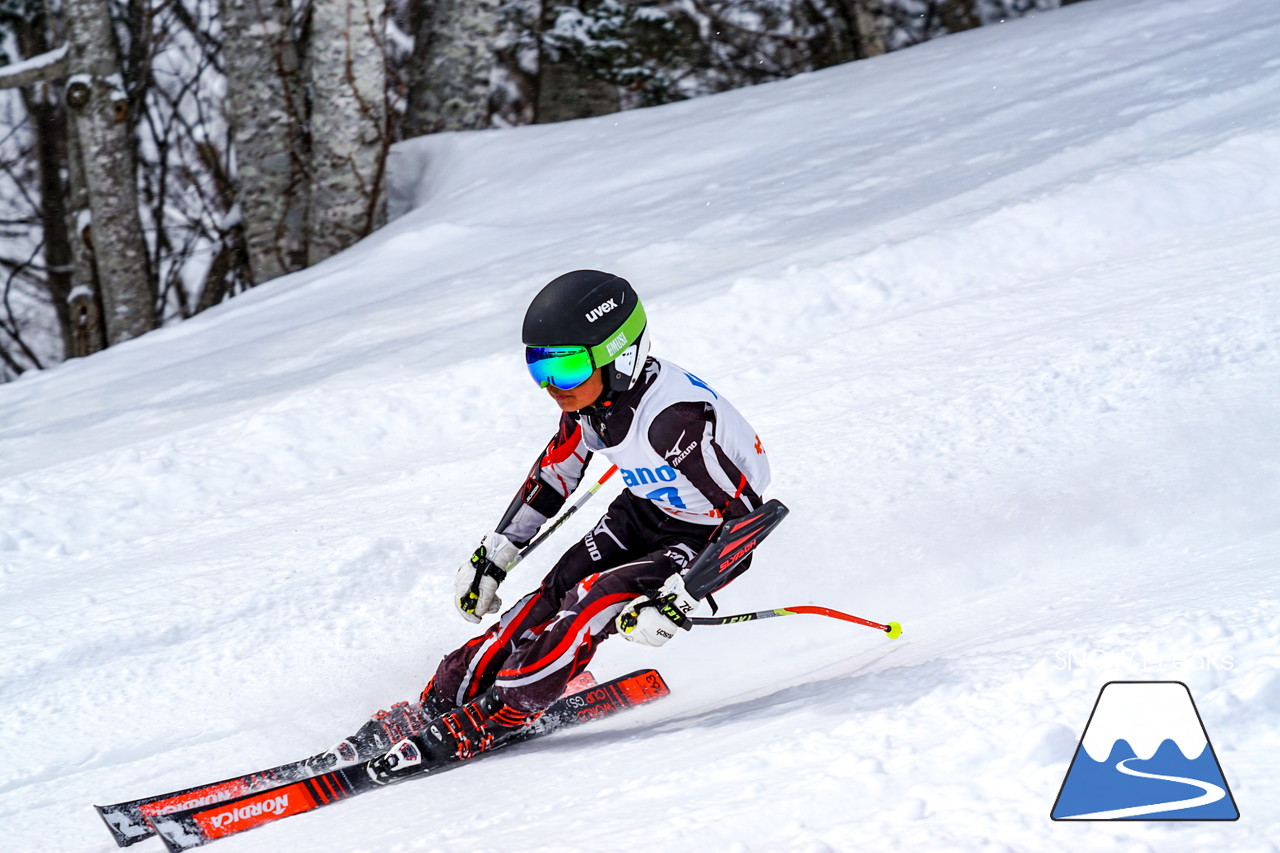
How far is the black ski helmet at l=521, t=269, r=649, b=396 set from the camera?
2.91 m

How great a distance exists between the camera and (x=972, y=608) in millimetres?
3525

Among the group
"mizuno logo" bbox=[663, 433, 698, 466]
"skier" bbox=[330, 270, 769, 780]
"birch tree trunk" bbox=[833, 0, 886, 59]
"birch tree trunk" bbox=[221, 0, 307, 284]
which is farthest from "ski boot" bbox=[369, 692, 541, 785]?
"birch tree trunk" bbox=[833, 0, 886, 59]

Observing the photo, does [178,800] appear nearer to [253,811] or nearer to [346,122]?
[253,811]

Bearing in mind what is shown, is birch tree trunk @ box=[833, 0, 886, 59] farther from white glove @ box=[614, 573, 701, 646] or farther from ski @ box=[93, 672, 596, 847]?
ski @ box=[93, 672, 596, 847]

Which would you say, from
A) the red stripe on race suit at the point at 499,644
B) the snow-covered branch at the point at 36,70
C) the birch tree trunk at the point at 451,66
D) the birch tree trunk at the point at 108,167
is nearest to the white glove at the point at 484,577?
the red stripe on race suit at the point at 499,644

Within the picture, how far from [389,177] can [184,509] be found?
4.93 meters

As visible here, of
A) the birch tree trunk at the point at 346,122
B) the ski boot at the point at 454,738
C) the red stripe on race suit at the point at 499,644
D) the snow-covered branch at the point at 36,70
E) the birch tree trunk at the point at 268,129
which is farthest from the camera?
the snow-covered branch at the point at 36,70

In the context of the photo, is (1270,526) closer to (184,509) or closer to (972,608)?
(972,608)

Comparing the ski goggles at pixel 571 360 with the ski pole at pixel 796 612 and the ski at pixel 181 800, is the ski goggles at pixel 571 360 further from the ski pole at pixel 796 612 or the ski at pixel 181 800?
the ski at pixel 181 800

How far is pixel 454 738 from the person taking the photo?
3.16m

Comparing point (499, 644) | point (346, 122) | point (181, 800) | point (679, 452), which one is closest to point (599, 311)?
point (679, 452)

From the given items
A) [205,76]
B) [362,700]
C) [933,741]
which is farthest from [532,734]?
[205,76]

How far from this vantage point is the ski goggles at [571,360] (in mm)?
2920

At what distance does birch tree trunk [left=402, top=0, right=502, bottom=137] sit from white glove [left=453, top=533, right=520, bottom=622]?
659 centimetres
